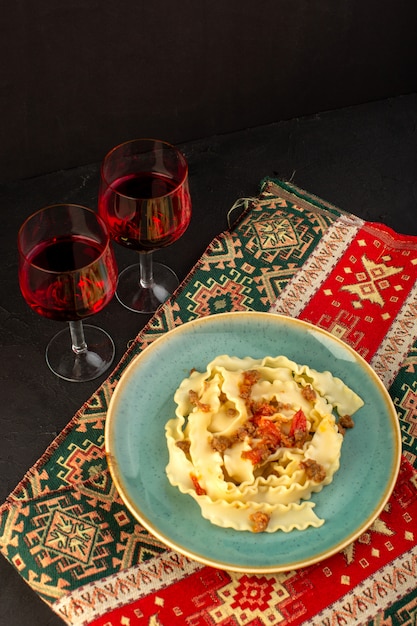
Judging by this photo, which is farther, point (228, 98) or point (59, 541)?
point (228, 98)

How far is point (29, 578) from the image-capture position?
6.25 ft

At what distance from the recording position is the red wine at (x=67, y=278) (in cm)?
191

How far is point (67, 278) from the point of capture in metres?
1.90

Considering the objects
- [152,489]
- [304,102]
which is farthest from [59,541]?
[304,102]

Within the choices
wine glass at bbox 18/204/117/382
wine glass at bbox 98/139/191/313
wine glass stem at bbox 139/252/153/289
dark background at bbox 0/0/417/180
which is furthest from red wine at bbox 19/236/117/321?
dark background at bbox 0/0/417/180

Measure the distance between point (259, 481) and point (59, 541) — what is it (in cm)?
49

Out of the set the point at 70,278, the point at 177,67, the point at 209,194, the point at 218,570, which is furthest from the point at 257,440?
the point at 177,67

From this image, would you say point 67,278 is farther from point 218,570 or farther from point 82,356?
point 218,570

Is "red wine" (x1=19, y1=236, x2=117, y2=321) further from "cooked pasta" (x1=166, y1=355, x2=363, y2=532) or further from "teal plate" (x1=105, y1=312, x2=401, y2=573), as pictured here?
"cooked pasta" (x1=166, y1=355, x2=363, y2=532)

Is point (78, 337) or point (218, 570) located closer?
point (218, 570)

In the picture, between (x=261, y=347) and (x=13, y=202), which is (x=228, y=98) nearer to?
(x=13, y=202)

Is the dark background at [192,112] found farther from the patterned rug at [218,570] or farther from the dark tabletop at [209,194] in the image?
the patterned rug at [218,570]

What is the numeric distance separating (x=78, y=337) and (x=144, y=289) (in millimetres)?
287

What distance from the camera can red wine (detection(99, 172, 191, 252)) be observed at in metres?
2.08
